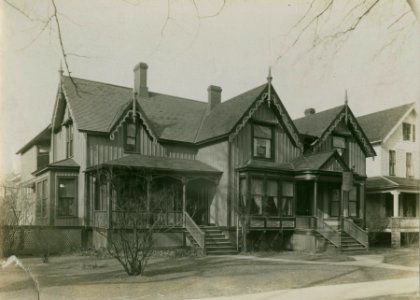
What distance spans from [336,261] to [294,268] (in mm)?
3287

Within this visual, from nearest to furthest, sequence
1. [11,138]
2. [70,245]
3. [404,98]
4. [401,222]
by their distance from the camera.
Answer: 1. [11,138]
2. [404,98]
3. [70,245]
4. [401,222]

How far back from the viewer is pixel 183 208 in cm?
2039

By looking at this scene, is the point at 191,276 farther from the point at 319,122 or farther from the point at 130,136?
the point at 319,122

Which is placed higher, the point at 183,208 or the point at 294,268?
the point at 183,208

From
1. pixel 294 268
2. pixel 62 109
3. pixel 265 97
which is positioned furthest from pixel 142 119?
pixel 294 268

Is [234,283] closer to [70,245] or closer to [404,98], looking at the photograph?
[404,98]

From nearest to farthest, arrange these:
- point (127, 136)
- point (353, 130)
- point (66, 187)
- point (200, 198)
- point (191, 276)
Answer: point (191, 276), point (66, 187), point (127, 136), point (200, 198), point (353, 130)

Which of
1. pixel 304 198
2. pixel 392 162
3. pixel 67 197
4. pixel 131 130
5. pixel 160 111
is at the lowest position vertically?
pixel 304 198

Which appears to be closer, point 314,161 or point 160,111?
point 314,161

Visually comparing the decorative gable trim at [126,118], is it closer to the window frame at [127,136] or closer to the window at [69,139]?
the window frame at [127,136]

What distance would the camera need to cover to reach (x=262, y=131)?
76.2ft

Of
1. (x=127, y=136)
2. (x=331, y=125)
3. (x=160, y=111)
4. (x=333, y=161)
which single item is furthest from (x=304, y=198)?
(x=127, y=136)

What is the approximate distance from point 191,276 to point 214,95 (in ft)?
49.6

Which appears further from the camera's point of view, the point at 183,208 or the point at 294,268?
the point at 183,208
